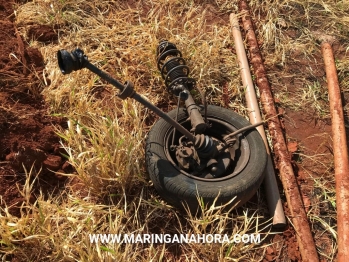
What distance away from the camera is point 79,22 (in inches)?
178

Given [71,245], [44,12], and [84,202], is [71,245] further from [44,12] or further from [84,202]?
[44,12]

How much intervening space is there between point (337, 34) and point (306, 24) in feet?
1.29

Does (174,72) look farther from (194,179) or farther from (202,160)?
(194,179)

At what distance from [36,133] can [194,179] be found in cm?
151

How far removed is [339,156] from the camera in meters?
3.38

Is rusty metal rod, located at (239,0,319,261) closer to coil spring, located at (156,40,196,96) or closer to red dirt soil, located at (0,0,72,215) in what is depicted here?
coil spring, located at (156,40,196,96)

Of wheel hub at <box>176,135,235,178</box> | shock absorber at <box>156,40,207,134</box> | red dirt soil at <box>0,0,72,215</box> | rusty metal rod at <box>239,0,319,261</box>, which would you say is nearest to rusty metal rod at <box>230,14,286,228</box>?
rusty metal rod at <box>239,0,319,261</box>

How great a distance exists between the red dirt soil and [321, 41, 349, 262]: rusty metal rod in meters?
2.33

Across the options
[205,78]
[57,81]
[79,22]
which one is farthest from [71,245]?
[79,22]

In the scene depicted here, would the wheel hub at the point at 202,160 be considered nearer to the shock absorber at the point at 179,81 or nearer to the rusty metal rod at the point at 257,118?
the shock absorber at the point at 179,81

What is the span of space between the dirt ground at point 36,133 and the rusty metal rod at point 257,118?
0.50 feet

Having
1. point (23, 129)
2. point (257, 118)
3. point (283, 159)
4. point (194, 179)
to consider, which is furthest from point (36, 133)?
point (283, 159)

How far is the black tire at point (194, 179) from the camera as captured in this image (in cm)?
295

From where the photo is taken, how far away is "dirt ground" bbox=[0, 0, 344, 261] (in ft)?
10.5
